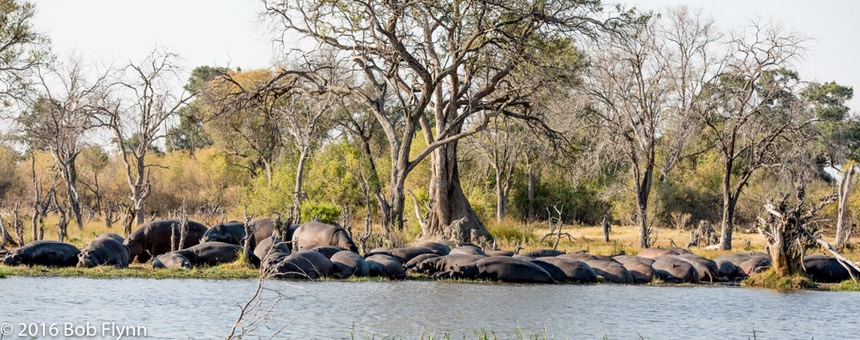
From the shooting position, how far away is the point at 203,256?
70.9 feet

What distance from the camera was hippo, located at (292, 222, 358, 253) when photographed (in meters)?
23.9

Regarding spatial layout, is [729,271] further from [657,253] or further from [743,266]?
[657,253]

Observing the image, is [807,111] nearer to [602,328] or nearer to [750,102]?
[750,102]

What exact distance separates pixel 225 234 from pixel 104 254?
397 centimetres

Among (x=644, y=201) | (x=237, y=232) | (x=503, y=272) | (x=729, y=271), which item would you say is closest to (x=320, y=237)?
(x=237, y=232)

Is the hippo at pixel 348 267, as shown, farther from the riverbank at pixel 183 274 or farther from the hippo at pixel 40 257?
the hippo at pixel 40 257

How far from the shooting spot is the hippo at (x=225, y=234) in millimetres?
24188

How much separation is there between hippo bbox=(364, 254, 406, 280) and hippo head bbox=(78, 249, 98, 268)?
5519mm

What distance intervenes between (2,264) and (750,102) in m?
26.0

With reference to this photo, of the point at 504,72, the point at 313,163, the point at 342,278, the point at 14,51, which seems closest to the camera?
the point at 342,278

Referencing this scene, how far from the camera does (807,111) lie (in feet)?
116

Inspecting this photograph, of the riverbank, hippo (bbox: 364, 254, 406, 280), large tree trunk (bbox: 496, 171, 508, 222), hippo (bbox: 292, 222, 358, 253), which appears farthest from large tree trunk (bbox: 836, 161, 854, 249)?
large tree trunk (bbox: 496, 171, 508, 222)

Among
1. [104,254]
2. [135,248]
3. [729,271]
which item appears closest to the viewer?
[104,254]

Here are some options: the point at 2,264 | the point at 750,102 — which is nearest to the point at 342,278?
the point at 2,264
